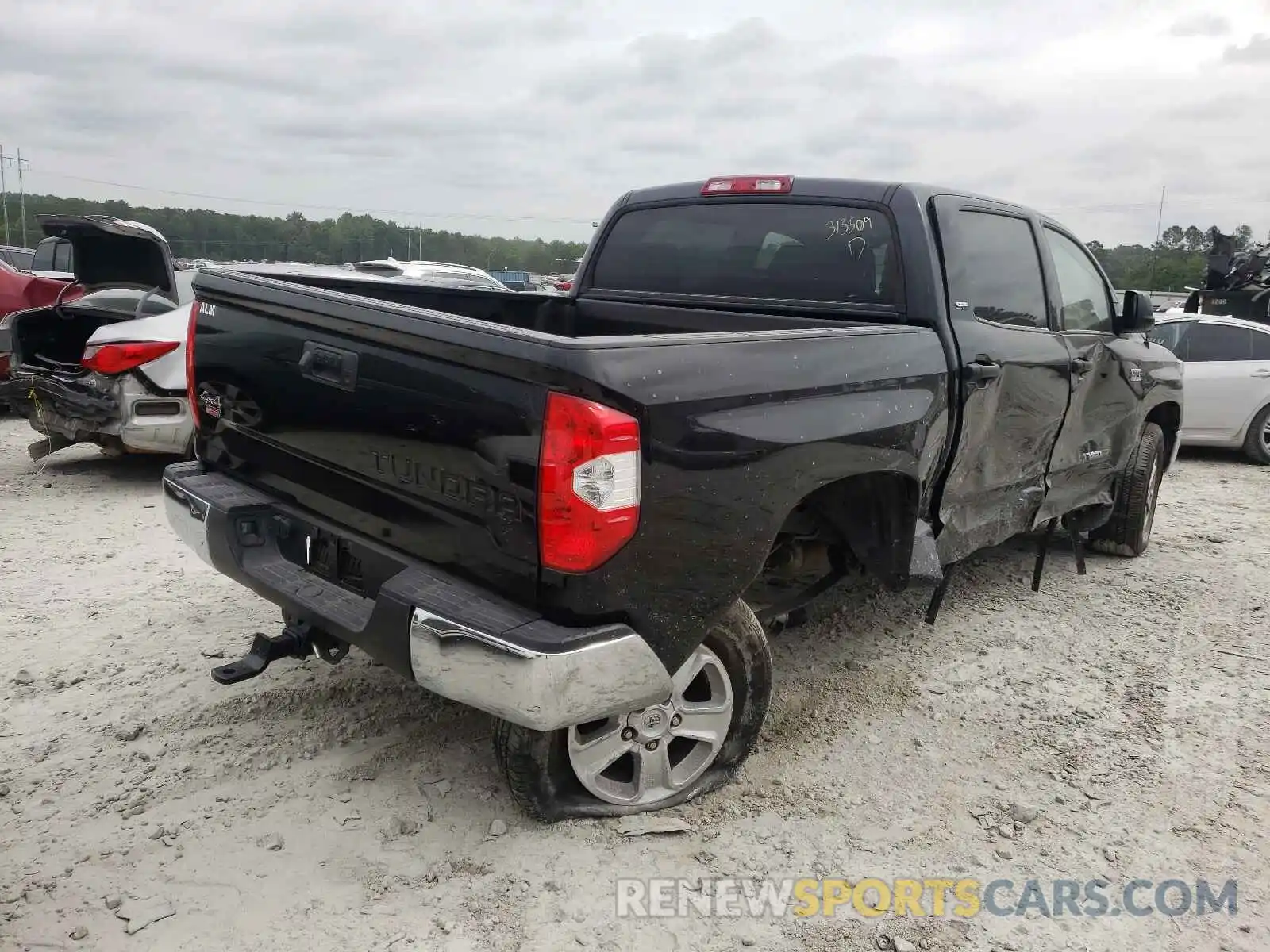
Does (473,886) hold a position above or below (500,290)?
below

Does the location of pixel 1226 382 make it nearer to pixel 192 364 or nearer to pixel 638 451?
pixel 638 451

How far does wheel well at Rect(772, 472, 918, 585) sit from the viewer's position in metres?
3.20

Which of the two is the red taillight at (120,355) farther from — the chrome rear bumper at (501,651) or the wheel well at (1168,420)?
the wheel well at (1168,420)

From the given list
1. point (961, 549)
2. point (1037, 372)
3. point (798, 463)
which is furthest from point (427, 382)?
point (1037, 372)

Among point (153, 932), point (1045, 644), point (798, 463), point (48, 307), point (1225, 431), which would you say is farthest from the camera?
point (1225, 431)

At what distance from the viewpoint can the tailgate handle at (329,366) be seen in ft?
8.80

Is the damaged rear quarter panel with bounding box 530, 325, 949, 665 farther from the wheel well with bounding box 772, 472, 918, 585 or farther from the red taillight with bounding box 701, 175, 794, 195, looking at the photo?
the red taillight with bounding box 701, 175, 794, 195

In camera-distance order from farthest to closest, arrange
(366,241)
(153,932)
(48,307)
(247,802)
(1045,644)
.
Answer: (366,241) < (48,307) < (1045,644) < (247,802) < (153,932)

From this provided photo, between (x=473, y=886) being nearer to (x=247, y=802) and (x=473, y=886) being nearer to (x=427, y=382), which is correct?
(x=247, y=802)

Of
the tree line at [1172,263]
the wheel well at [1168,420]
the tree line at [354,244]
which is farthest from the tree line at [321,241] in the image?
the wheel well at [1168,420]

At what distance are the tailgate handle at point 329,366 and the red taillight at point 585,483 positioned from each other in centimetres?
78

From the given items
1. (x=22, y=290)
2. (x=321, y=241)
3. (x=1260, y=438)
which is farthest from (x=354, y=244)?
(x=1260, y=438)

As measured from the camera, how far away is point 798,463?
267 cm

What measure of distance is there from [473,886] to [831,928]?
958 millimetres
